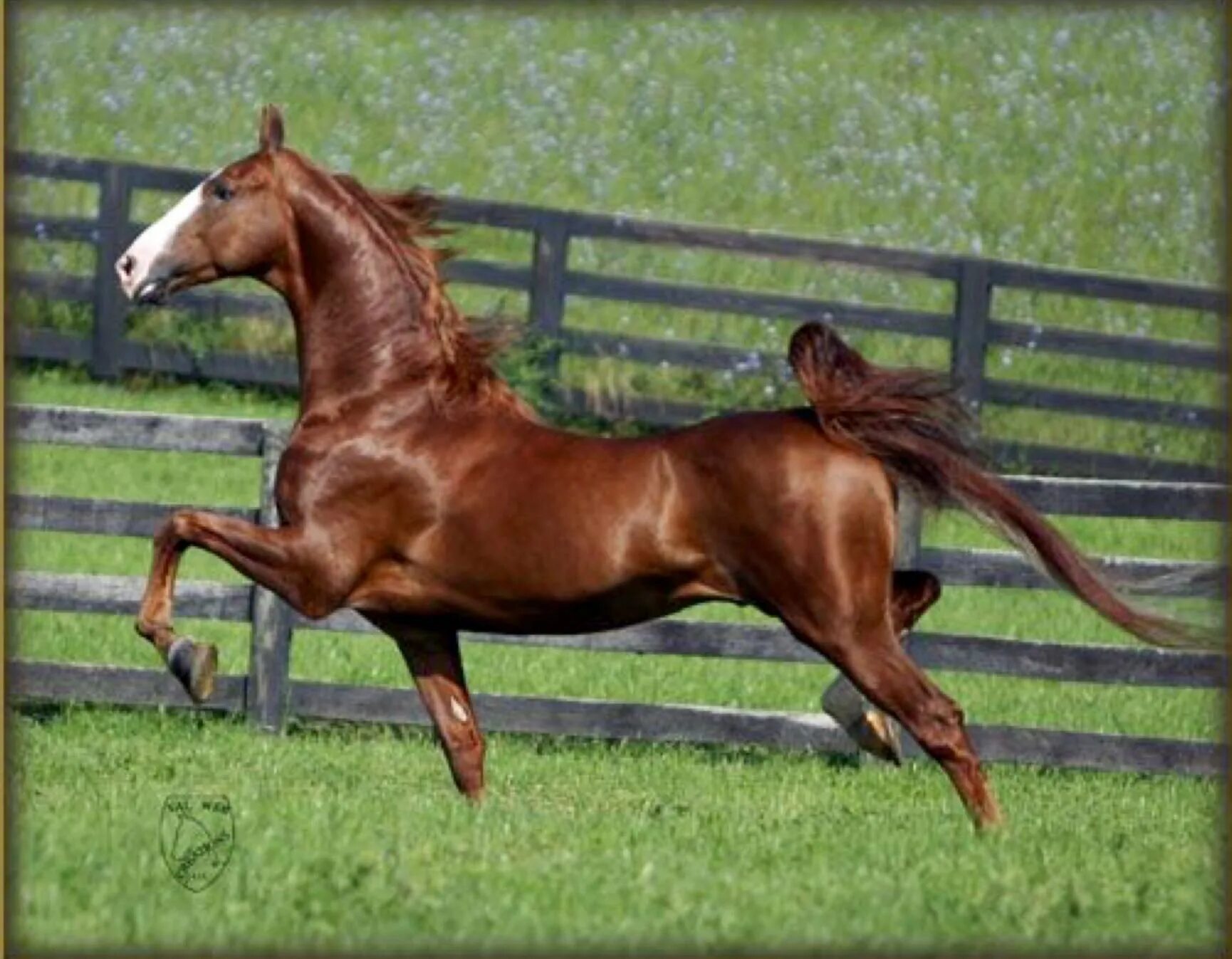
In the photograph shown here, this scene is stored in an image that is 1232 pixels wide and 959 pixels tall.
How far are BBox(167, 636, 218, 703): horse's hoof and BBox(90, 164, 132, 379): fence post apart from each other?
10.5 metres

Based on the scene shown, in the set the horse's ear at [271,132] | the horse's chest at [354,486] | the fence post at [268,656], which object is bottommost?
the fence post at [268,656]

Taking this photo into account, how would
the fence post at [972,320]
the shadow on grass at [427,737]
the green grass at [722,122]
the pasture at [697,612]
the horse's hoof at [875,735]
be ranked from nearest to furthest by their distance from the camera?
the pasture at [697,612] → the horse's hoof at [875,735] → the shadow on grass at [427,737] → the fence post at [972,320] → the green grass at [722,122]

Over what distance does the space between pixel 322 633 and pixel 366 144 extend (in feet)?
34.5

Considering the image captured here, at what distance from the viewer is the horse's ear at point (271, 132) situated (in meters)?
9.08

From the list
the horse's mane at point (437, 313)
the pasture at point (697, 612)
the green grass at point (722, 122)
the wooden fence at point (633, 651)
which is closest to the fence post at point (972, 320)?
the pasture at point (697, 612)

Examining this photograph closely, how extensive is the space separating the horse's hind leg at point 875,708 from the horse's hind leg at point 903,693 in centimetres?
27

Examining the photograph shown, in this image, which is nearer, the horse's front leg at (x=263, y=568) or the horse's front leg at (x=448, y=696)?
the horse's front leg at (x=263, y=568)

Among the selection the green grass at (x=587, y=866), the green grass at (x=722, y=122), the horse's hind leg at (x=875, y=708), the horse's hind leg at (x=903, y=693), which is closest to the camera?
the green grass at (x=587, y=866)

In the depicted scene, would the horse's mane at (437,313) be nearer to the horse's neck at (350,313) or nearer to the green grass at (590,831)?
the horse's neck at (350,313)

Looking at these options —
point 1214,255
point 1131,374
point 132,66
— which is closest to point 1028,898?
point 1131,374

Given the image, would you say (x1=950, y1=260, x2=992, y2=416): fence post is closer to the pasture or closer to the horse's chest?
the pasture

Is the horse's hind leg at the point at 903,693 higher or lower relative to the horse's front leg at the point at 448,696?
higher

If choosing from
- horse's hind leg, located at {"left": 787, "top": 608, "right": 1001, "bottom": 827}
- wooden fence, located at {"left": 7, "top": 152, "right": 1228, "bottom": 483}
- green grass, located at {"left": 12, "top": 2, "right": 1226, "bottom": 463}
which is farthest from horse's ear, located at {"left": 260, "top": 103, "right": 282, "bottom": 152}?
green grass, located at {"left": 12, "top": 2, "right": 1226, "bottom": 463}

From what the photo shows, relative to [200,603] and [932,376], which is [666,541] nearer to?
[932,376]
